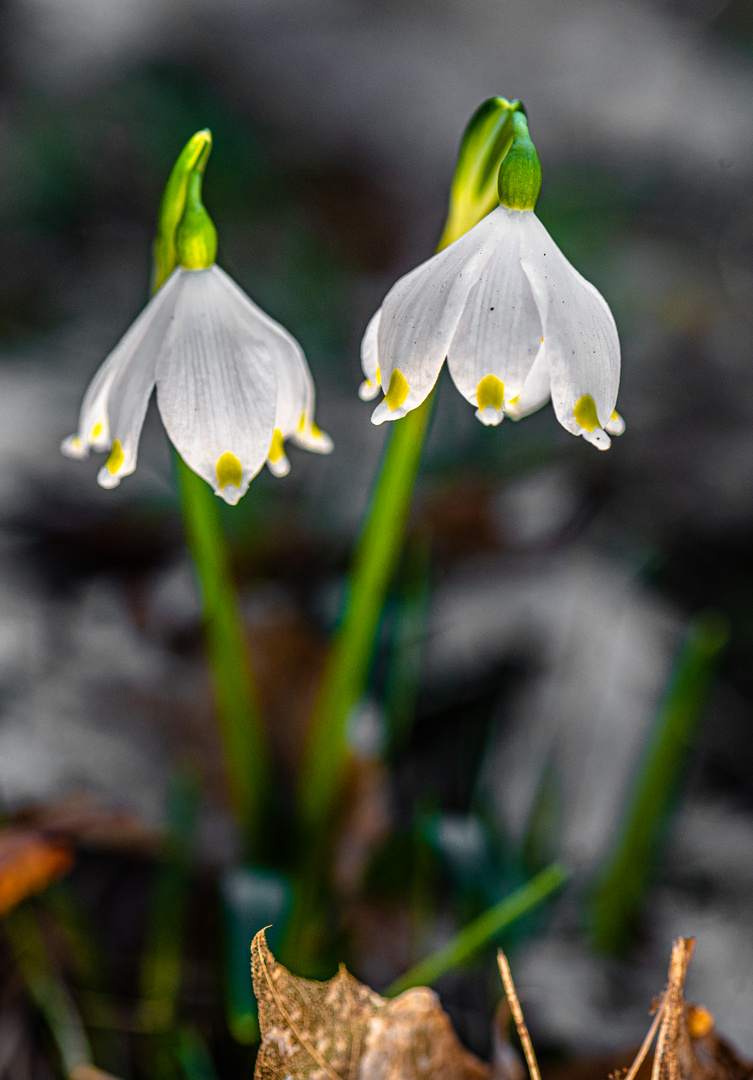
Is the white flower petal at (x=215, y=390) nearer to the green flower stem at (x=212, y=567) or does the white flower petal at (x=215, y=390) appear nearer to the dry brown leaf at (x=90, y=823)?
the green flower stem at (x=212, y=567)

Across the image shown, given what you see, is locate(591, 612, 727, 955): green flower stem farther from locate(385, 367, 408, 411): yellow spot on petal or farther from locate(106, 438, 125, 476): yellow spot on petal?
locate(106, 438, 125, 476): yellow spot on petal


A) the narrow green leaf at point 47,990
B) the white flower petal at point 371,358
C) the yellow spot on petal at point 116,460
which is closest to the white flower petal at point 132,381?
the yellow spot on petal at point 116,460

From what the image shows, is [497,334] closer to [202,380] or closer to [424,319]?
[424,319]

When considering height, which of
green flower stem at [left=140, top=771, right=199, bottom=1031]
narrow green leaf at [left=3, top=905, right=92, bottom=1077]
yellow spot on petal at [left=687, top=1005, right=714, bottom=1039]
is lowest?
narrow green leaf at [left=3, top=905, right=92, bottom=1077]

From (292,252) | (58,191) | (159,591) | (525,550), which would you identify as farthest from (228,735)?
(58,191)

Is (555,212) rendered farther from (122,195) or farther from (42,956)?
(42,956)

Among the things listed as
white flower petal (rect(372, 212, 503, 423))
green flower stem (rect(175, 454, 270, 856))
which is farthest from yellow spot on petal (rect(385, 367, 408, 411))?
green flower stem (rect(175, 454, 270, 856))

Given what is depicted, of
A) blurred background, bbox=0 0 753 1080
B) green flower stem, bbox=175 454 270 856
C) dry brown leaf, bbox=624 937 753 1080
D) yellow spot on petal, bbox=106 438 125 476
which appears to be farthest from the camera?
blurred background, bbox=0 0 753 1080
